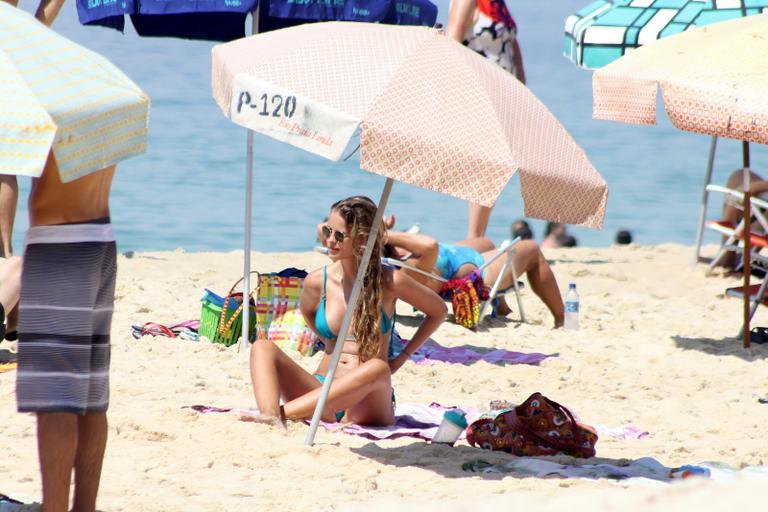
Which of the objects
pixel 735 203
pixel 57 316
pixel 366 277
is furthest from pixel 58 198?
pixel 735 203

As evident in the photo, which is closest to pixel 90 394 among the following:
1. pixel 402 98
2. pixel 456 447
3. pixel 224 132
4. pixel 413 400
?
pixel 402 98

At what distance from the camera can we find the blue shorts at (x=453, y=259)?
24.6 feet

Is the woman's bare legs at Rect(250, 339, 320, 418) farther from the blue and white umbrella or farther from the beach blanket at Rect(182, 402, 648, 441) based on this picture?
the blue and white umbrella

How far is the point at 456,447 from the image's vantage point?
5.15 meters

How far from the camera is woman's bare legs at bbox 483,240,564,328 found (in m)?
7.75

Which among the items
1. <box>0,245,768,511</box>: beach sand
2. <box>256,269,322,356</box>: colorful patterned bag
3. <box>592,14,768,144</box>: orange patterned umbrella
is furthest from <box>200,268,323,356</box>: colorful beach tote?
<box>592,14,768,144</box>: orange patterned umbrella

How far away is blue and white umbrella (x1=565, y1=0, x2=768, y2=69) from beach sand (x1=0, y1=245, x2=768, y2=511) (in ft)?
5.71

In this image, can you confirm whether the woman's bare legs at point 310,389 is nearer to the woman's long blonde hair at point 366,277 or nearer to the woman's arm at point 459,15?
the woman's long blonde hair at point 366,277

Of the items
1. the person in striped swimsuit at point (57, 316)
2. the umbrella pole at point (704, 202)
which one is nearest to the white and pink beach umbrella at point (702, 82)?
the umbrella pole at point (704, 202)

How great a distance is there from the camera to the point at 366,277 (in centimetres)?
511

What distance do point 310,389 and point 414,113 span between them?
156cm

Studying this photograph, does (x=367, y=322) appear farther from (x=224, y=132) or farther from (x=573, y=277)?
(x=224, y=132)

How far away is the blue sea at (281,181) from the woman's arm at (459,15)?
616 cm

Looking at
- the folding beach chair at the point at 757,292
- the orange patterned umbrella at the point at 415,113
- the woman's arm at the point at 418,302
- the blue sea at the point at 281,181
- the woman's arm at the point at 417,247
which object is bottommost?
the blue sea at the point at 281,181
